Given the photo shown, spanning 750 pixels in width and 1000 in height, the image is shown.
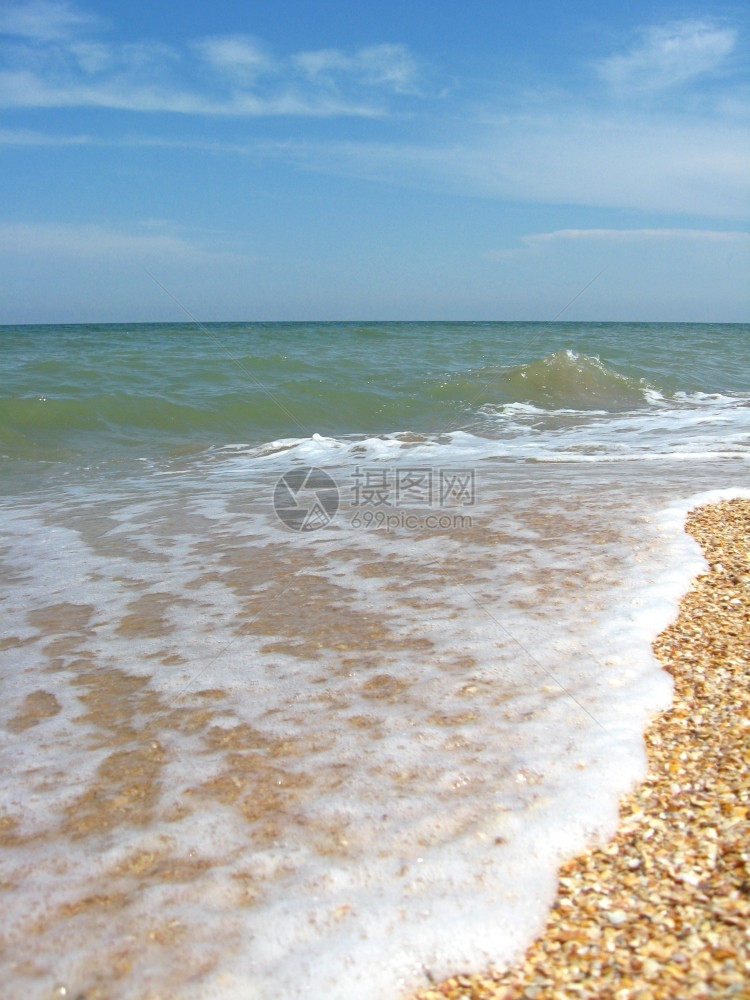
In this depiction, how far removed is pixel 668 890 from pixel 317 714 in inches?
52.6

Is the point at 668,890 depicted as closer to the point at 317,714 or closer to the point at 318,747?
the point at 318,747

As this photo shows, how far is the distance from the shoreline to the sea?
0.07m

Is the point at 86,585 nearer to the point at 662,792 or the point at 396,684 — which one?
the point at 396,684

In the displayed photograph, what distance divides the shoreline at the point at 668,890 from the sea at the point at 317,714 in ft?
0.21

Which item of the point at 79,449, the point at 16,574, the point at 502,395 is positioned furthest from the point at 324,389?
the point at 16,574

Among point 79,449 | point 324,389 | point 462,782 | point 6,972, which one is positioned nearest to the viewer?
point 6,972

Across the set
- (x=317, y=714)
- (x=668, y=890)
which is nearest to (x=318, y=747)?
(x=317, y=714)

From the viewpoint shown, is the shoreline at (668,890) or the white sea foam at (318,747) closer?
the shoreline at (668,890)

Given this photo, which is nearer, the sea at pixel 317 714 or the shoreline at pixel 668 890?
the shoreline at pixel 668 890

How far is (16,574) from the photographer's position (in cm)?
470

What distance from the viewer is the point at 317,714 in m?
2.83

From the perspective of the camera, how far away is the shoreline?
Result: 160cm

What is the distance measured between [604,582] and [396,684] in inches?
55.6

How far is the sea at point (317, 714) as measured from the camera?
1.85 meters
